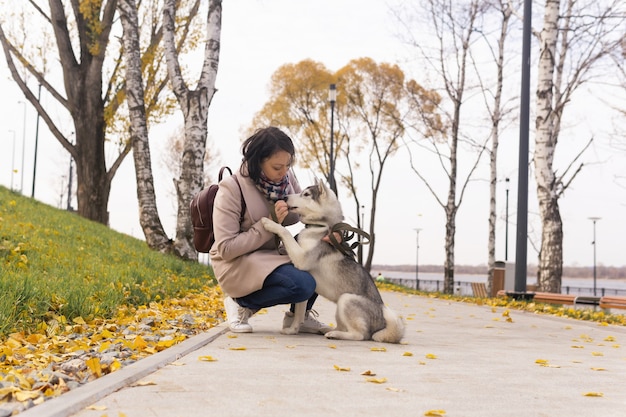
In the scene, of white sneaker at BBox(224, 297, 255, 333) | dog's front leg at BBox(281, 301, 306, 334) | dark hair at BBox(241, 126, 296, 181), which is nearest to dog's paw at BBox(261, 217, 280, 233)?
dark hair at BBox(241, 126, 296, 181)

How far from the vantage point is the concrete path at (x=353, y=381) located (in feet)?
11.8

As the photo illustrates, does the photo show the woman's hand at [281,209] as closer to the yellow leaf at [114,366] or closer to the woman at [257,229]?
the woman at [257,229]

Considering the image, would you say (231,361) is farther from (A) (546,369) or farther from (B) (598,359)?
(B) (598,359)

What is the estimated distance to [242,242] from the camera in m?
6.23

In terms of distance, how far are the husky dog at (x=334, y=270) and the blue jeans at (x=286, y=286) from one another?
0.09 m

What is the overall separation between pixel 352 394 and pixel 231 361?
131 cm

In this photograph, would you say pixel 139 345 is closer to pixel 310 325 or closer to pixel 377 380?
pixel 310 325

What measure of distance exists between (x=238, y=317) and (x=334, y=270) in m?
1.25

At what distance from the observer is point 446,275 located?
26.4 metres

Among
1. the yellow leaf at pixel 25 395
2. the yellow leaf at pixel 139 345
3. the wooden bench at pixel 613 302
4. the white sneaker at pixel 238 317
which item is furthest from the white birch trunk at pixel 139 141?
the yellow leaf at pixel 25 395

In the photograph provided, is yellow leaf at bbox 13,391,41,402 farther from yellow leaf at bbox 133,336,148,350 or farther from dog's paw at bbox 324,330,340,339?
dog's paw at bbox 324,330,340,339

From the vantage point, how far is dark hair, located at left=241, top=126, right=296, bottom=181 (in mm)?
6086

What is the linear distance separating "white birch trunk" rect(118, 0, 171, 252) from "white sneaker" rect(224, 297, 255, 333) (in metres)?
10.7

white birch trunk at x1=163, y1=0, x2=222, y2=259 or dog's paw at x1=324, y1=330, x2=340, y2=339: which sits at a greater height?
white birch trunk at x1=163, y1=0, x2=222, y2=259
